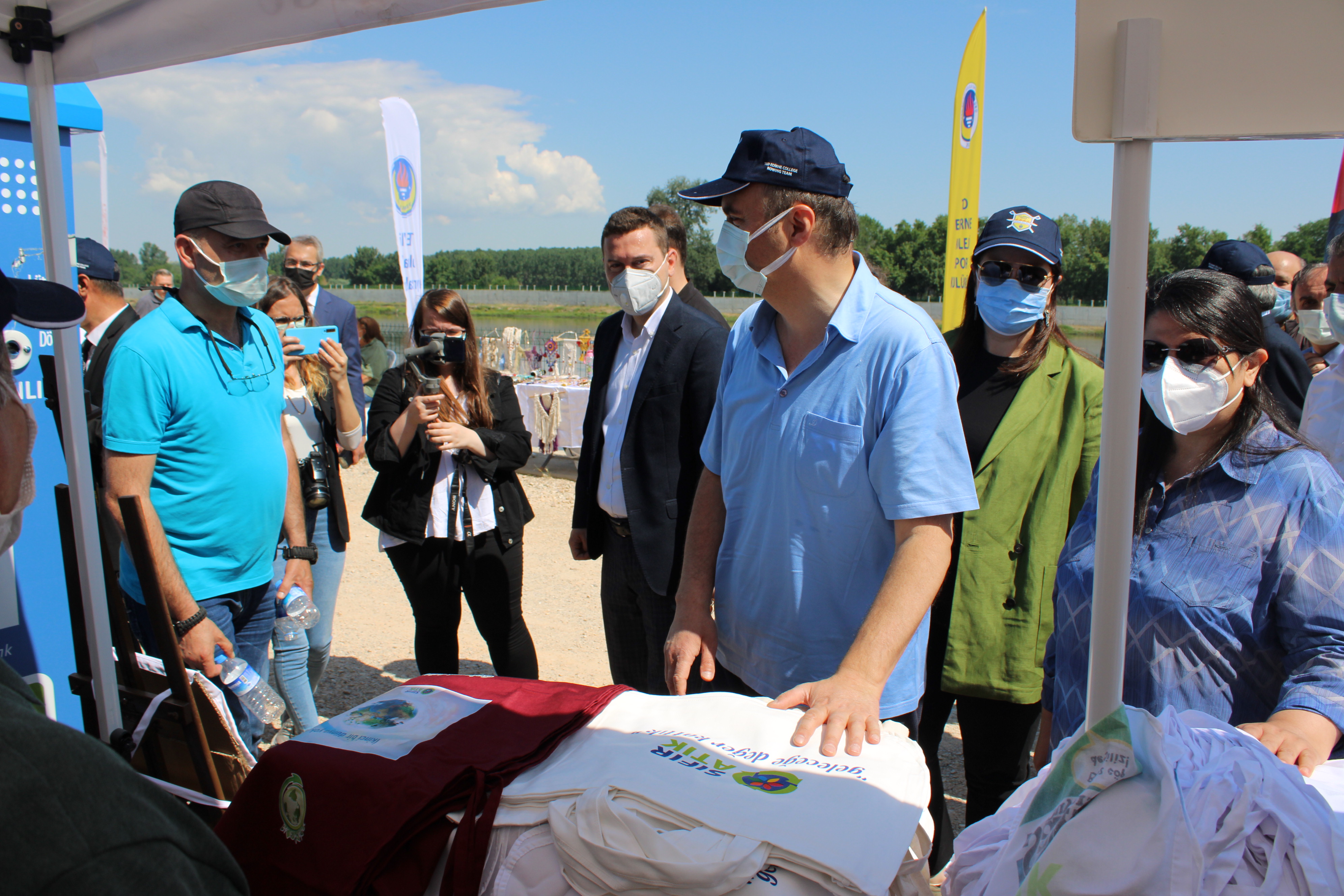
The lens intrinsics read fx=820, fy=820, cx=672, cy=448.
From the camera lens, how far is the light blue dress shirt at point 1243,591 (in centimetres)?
148

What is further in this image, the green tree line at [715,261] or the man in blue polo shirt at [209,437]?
the green tree line at [715,261]

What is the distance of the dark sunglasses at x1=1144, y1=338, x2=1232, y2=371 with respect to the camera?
1.70 metres

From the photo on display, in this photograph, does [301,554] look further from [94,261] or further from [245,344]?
[94,261]

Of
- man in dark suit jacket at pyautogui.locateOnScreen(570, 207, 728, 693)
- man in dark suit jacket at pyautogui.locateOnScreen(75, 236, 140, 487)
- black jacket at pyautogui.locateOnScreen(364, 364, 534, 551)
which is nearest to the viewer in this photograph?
man in dark suit jacket at pyautogui.locateOnScreen(570, 207, 728, 693)

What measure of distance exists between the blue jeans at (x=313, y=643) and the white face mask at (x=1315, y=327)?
16.1 feet

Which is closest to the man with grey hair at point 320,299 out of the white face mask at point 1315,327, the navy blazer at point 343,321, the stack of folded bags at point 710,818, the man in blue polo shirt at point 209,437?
the navy blazer at point 343,321

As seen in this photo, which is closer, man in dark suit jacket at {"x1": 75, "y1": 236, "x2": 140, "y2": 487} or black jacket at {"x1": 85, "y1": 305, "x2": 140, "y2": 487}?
black jacket at {"x1": 85, "y1": 305, "x2": 140, "y2": 487}

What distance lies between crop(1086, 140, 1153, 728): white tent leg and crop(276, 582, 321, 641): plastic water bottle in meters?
2.89

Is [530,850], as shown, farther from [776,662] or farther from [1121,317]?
[1121,317]

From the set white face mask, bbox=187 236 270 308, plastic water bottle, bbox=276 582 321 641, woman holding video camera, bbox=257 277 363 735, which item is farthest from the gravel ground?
white face mask, bbox=187 236 270 308

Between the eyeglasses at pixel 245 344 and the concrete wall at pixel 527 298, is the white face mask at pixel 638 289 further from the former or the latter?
the concrete wall at pixel 527 298

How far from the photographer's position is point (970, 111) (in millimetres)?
6566

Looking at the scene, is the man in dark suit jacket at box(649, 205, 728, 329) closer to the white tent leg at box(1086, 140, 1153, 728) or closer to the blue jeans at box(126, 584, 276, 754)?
the blue jeans at box(126, 584, 276, 754)

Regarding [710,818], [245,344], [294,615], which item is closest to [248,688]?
[294,615]
